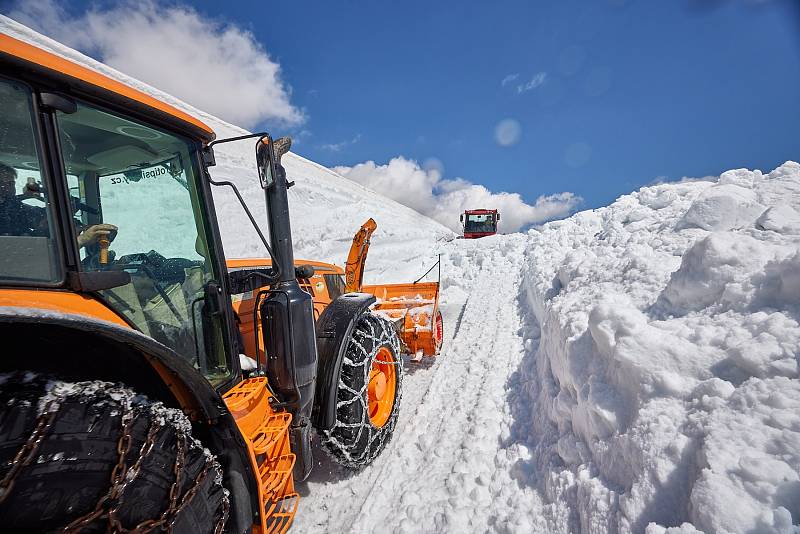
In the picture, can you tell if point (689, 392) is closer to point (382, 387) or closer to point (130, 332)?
point (382, 387)

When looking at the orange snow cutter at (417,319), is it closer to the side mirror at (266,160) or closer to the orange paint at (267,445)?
the orange paint at (267,445)

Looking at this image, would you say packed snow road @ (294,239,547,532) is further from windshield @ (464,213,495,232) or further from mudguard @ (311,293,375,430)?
windshield @ (464,213,495,232)

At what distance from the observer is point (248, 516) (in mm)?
1486

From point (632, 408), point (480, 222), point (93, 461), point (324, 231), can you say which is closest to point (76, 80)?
point (93, 461)

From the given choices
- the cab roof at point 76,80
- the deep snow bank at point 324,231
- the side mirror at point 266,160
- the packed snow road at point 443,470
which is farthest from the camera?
the deep snow bank at point 324,231

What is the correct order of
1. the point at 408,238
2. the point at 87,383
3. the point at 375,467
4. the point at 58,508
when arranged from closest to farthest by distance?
the point at 58,508 → the point at 87,383 → the point at 375,467 → the point at 408,238

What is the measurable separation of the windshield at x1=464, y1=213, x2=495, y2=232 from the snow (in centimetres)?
2034

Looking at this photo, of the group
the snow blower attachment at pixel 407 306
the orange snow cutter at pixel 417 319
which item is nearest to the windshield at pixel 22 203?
the snow blower attachment at pixel 407 306

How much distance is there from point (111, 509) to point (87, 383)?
0.35 m

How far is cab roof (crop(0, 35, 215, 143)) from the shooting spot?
3.51 ft

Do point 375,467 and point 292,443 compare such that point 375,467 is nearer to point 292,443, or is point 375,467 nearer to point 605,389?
point 292,443

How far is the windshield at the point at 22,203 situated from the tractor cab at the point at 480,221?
24.1 m

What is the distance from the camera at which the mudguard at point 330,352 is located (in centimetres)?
233

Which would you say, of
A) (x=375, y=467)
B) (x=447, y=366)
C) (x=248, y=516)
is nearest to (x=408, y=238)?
(x=447, y=366)
